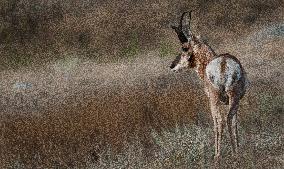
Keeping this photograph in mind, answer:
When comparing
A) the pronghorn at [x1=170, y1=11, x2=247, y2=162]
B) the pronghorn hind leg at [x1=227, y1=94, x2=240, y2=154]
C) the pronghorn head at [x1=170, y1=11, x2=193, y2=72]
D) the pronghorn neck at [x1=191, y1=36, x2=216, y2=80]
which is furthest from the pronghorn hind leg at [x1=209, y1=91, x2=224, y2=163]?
the pronghorn head at [x1=170, y1=11, x2=193, y2=72]

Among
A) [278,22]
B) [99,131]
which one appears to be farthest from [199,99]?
[278,22]

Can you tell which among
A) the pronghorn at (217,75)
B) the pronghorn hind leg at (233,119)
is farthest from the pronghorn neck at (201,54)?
the pronghorn hind leg at (233,119)

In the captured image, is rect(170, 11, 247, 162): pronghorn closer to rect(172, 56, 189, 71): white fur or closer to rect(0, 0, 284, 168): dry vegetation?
rect(172, 56, 189, 71): white fur

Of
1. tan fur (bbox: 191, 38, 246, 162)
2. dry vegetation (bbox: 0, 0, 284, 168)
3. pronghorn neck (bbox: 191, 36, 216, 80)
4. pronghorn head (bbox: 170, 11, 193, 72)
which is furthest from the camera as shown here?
dry vegetation (bbox: 0, 0, 284, 168)

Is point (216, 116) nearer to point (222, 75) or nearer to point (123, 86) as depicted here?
point (222, 75)

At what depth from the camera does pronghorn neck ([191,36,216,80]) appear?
1727cm

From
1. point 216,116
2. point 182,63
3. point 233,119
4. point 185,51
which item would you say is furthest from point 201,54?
point 233,119

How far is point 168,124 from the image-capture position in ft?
73.9

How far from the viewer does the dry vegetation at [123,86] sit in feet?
66.2

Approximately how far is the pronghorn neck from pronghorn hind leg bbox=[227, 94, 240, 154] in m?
1.07

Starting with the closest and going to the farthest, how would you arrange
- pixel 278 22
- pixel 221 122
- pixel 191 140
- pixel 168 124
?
pixel 221 122 → pixel 191 140 → pixel 168 124 → pixel 278 22

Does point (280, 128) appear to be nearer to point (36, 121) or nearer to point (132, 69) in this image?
point (36, 121)

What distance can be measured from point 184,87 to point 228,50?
22.0ft

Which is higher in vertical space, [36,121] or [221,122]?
[221,122]
